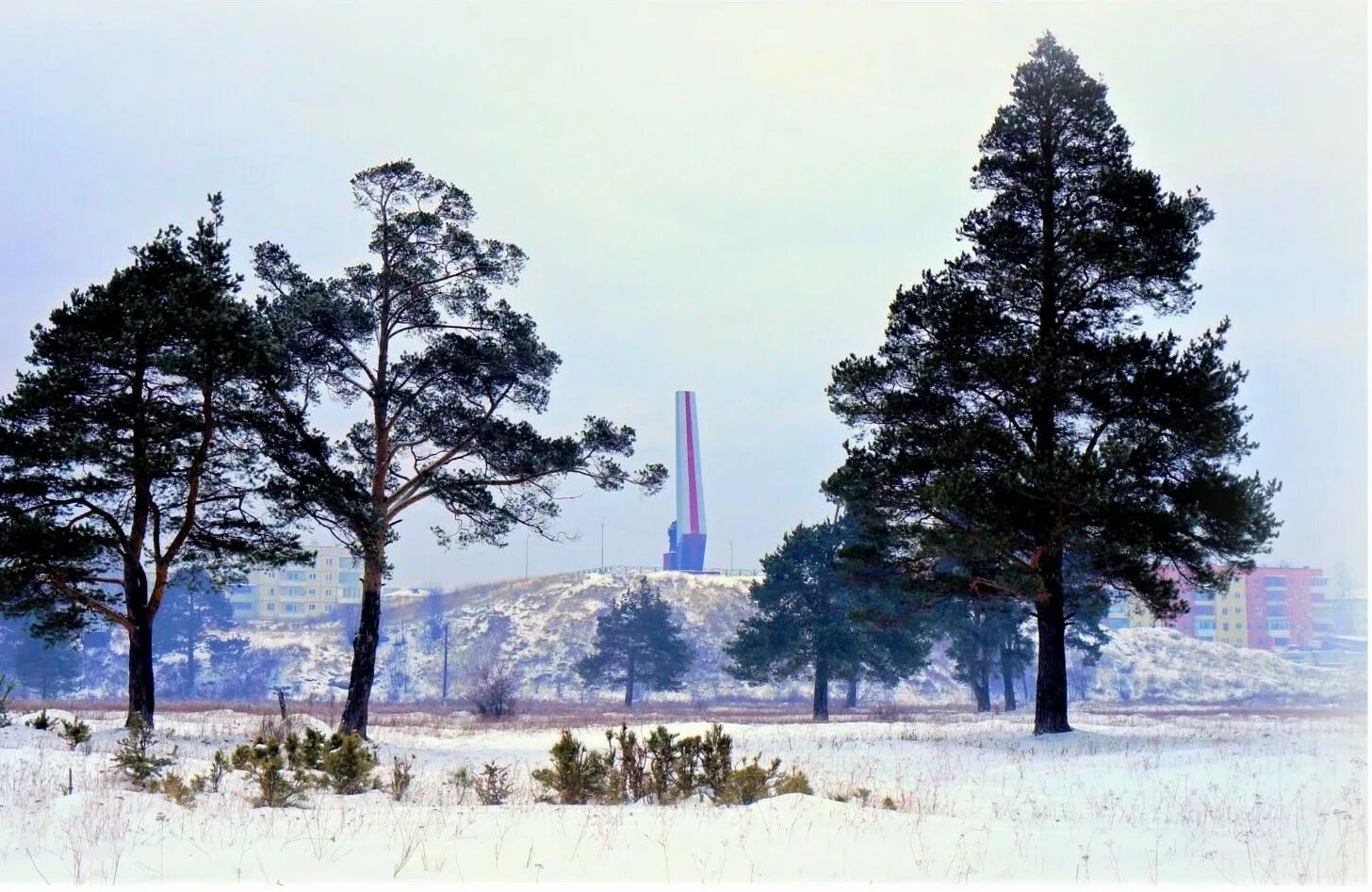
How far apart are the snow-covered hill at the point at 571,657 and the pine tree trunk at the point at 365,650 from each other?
72.5 metres

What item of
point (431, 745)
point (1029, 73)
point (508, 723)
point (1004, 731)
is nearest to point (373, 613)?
point (431, 745)

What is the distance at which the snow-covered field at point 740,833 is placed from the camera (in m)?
7.96

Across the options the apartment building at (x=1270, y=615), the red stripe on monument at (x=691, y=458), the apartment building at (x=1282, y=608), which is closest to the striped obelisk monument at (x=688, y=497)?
the red stripe on monument at (x=691, y=458)

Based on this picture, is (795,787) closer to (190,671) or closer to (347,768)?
(347,768)

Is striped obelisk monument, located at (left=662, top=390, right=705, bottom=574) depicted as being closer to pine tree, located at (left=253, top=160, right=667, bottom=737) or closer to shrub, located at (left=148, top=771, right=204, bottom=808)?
pine tree, located at (left=253, top=160, right=667, bottom=737)

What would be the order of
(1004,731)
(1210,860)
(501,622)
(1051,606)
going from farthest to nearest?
(501,622) < (1004,731) < (1051,606) < (1210,860)

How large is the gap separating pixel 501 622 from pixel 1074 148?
347 ft

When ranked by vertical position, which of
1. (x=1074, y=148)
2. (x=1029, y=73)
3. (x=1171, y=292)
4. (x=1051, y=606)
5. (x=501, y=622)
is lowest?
(x=501, y=622)

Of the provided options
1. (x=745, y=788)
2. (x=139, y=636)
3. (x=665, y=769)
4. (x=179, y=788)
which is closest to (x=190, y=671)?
(x=139, y=636)

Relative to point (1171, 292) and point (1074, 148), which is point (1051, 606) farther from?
point (1074, 148)

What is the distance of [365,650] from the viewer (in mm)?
22797

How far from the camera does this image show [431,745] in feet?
75.9

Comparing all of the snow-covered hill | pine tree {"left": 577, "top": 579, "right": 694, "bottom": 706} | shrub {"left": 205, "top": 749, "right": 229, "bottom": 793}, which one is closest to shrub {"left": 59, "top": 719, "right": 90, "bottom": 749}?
shrub {"left": 205, "top": 749, "right": 229, "bottom": 793}

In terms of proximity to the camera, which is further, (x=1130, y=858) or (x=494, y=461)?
(x=494, y=461)
